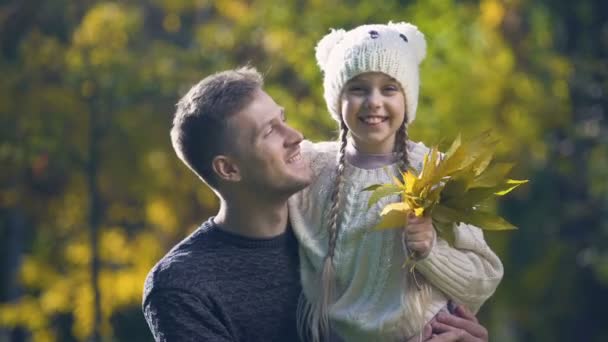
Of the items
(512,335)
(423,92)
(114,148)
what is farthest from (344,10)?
(512,335)

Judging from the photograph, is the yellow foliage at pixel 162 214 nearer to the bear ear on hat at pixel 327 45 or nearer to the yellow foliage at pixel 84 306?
the yellow foliage at pixel 84 306

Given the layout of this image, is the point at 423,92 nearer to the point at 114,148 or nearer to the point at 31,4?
the point at 114,148

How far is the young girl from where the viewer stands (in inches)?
255

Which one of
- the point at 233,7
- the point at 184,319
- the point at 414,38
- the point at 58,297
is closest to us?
the point at 184,319

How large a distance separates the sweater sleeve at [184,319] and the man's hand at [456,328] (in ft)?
2.83

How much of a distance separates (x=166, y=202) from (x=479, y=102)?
3.78 meters

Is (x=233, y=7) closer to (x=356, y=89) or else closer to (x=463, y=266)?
(x=356, y=89)

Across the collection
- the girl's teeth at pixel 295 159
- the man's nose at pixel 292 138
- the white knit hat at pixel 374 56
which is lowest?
the girl's teeth at pixel 295 159

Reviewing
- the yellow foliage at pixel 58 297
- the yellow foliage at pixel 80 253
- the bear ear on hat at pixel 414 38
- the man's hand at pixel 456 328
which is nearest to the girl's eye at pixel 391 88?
the bear ear on hat at pixel 414 38

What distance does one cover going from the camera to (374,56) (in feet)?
21.5

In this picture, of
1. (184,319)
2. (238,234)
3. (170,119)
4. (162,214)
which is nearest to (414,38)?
(238,234)

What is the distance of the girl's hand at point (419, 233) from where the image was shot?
6238 mm

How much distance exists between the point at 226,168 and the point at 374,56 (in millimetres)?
803

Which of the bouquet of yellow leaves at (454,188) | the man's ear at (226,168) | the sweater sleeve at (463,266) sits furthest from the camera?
the man's ear at (226,168)
